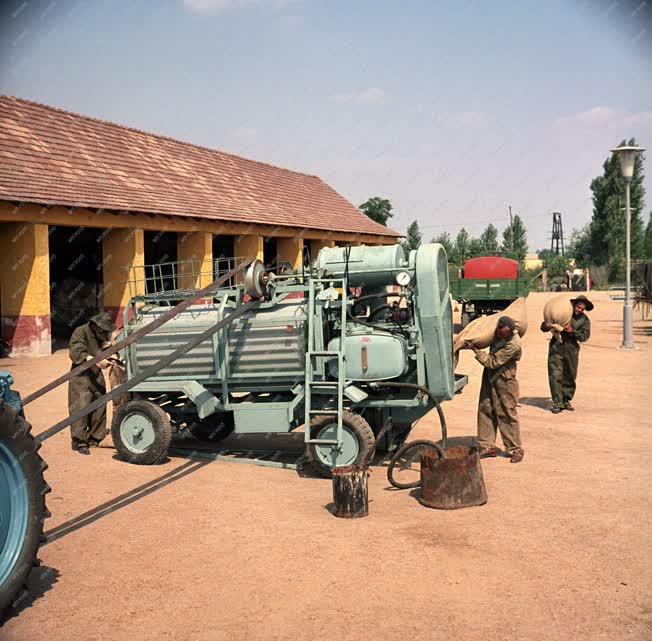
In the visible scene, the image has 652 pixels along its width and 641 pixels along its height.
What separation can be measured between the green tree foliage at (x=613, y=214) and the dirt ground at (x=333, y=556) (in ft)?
201

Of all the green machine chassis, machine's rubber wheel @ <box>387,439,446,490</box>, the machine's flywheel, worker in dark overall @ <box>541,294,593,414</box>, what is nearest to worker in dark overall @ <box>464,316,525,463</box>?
the green machine chassis

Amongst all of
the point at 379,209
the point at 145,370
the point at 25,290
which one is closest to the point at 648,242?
the point at 379,209

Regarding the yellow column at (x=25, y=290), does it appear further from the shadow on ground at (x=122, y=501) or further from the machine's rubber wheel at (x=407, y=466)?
the machine's rubber wheel at (x=407, y=466)

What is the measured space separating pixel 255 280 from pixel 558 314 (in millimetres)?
5629

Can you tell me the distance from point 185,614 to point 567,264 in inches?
2569

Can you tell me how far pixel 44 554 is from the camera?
5828mm

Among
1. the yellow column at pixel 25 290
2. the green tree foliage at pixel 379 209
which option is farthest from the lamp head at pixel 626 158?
the green tree foliage at pixel 379 209

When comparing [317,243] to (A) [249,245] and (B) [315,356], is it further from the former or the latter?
(B) [315,356]

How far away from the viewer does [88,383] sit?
9570mm

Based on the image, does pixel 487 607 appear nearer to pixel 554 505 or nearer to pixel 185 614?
pixel 185 614

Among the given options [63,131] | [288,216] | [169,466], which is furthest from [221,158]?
[169,466]

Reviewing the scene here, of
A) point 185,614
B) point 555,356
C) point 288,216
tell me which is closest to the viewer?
point 185,614

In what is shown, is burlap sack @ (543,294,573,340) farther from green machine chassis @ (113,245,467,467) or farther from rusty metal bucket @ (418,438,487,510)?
rusty metal bucket @ (418,438,487,510)

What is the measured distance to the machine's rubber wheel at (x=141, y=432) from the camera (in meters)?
8.59
